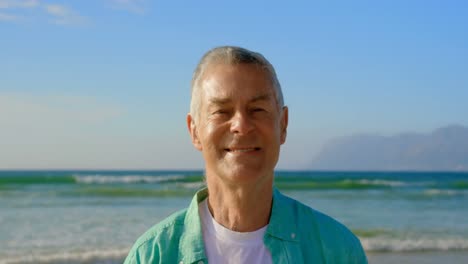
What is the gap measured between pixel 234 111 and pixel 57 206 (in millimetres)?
15243

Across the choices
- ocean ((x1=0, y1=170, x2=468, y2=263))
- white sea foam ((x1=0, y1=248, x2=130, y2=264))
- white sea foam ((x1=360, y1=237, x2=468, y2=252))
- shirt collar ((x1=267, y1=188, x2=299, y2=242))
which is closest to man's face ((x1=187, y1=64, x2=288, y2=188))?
shirt collar ((x1=267, y1=188, x2=299, y2=242))

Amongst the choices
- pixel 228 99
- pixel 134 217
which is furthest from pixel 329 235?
pixel 134 217

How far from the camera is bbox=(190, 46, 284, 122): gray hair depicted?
6.14 feet

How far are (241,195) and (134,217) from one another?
11914 millimetres

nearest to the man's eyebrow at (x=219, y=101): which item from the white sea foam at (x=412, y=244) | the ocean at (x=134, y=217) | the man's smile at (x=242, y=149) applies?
the man's smile at (x=242, y=149)

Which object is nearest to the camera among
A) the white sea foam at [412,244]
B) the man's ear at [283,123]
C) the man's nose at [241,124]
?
the man's nose at [241,124]

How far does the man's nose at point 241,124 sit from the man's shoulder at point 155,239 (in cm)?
34

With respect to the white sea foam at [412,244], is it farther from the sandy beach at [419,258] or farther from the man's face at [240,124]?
the man's face at [240,124]

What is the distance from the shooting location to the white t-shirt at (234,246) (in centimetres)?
188

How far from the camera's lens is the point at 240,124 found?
182 cm

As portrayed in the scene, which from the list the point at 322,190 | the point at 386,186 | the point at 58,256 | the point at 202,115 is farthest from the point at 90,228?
the point at 386,186

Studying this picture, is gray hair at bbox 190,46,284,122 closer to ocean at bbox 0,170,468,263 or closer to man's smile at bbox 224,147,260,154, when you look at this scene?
man's smile at bbox 224,147,260,154

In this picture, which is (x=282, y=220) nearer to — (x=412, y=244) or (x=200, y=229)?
(x=200, y=229)

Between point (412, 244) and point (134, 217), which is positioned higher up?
point (412, 244)
